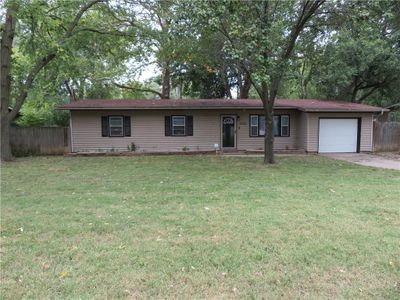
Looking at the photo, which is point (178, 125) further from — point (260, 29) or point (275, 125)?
point (260, 29)

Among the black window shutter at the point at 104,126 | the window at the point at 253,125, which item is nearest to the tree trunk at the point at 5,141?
the black window shutter at the point at 104,126

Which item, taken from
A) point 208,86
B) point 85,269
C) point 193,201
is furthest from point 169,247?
point 208,86

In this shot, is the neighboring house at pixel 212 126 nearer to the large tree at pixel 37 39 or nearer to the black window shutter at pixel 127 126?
the black window shutter at pixel 127 126

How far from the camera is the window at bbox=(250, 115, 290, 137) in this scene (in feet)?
56.8

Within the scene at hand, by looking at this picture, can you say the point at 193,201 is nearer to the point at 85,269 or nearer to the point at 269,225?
the point at 269,225

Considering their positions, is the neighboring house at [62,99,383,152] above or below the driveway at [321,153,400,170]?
above

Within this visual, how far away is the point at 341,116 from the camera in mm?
16812

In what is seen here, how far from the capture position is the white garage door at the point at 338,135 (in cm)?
1672

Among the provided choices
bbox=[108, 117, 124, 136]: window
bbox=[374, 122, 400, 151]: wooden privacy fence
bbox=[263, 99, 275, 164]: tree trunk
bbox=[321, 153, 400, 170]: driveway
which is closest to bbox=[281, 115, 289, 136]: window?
bbox=[321, 153, 400, 170]: driveway

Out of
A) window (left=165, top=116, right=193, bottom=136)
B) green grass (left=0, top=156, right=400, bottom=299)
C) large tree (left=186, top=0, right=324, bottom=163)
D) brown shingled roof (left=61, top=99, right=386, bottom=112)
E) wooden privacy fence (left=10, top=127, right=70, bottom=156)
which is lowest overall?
green grass (left=0, top=156, right=400, bottom=299)

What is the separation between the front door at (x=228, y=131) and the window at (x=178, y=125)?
6.72 feet

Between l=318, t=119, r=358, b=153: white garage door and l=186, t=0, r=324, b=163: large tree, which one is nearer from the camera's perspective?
l=186, t=0, r=324, b=163: large tree

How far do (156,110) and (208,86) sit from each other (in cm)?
937

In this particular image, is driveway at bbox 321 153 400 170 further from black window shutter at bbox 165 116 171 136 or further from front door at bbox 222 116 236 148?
black window shutter at bbox 165 116 171 136
